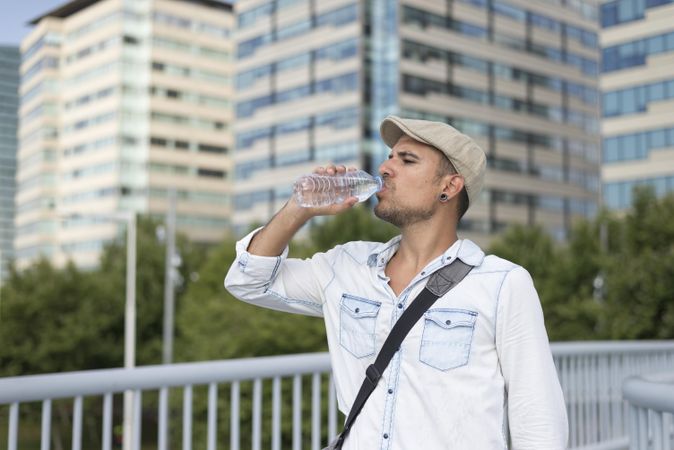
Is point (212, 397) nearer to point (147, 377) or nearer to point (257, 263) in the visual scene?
point (147, 377)

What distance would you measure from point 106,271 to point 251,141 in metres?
23.9

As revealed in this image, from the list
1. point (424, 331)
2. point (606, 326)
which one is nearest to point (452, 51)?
point (606, 326)

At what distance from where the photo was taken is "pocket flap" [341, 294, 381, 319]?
8.85 feet

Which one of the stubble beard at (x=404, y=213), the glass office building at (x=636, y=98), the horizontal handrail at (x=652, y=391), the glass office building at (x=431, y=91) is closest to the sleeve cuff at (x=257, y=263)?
the stubble beard at (x=404, y=213)

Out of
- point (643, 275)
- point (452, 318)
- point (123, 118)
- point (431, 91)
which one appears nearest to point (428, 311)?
point (452, 318)

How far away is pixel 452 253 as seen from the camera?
2664 mm

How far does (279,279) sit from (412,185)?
531 millimetres

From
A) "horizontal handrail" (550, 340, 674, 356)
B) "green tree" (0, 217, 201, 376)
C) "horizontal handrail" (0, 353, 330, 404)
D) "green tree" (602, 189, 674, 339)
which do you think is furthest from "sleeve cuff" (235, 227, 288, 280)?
"green tree" (0, 217, 201, 376)

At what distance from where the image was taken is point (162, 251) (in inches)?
Answer: 1959

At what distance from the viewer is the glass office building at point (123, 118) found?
80.8m

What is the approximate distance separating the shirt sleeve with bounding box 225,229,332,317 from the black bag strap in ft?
1.29

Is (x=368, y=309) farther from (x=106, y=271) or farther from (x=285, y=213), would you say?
(x=106, y=271)

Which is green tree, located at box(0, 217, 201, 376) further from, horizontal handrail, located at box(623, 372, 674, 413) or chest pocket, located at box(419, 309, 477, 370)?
chest pocket, located at box(419, 309, 477, 370)

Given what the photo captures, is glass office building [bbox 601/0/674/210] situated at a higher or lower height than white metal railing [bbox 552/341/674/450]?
higher
